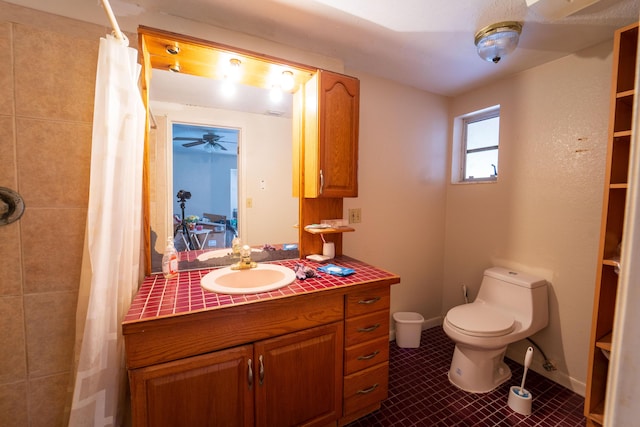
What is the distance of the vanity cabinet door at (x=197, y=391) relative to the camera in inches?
38.0

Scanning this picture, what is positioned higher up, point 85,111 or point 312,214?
point 85,111

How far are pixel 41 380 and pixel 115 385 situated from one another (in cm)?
→ 36

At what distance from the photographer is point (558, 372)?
5.77 feet

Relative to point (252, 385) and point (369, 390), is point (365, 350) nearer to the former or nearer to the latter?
point (369, 390)

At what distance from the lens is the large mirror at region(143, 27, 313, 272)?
1.40 m

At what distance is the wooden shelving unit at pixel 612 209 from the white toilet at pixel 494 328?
369 mm

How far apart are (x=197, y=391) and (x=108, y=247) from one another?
667 millimetres

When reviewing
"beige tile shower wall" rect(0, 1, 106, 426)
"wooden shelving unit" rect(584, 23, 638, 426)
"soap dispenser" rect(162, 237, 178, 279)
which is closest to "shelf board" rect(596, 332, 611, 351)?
"wooden shelving unit" rect(584, 23, 638, 426)

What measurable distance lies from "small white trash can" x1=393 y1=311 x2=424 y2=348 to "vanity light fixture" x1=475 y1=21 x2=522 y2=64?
1.87 metres

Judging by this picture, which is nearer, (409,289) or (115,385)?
(115,385)

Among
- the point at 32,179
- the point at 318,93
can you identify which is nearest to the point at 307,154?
→ the point at 318,93

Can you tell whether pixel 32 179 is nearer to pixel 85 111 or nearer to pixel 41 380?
pixel 85 111

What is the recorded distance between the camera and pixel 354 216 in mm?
1997

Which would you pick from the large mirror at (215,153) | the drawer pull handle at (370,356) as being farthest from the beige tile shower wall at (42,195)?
the drawer pull handle at (370,356)
